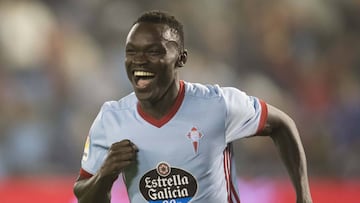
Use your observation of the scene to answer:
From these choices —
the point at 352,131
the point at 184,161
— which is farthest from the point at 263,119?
the point at 352,131

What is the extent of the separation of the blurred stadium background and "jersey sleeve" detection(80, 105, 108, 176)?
3.09 metres

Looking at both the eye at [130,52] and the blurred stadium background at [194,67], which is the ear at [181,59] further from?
the blurred stadium background at [194,67]

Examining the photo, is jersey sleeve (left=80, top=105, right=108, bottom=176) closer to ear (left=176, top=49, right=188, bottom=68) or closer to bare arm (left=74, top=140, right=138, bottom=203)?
bare arm (left=74, top=140, right=138, bottom=203)

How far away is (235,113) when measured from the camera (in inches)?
99.7

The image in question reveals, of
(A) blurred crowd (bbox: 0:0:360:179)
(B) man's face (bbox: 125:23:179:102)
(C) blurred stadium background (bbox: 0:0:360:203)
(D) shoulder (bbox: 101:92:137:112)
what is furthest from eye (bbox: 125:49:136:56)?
(A) blurred crowd (bbox: 0:0:360:179)

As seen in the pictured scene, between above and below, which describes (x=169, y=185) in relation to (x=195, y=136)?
below

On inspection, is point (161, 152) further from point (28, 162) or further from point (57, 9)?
point (57, 9)

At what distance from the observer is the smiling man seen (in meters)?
2.41

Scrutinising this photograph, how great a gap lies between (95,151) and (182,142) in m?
0.28

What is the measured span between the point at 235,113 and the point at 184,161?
0.23m

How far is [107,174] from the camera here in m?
2.32

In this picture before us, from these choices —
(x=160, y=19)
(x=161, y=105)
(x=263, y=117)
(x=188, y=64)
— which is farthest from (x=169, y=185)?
(x=188, y=64)

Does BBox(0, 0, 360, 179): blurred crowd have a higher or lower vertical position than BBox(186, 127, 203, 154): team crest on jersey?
lower

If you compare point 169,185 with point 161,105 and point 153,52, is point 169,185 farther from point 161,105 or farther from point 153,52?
point 153,52
